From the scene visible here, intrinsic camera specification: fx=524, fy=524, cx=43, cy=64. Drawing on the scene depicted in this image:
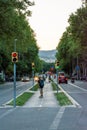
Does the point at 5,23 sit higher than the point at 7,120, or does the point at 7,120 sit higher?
the point at 5,23

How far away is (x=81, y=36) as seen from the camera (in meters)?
80.9

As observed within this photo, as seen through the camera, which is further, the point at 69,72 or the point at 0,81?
the point at 69,72

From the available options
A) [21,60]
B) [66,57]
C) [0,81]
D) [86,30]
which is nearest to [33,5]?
[86,30]

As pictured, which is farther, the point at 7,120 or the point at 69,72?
the point at 69,72

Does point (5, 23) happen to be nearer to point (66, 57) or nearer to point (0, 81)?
point (0, 81)

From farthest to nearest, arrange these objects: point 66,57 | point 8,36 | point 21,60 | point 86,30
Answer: point 66,57, point 21,60, point 86,30, point 8,36

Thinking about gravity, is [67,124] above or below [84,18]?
below

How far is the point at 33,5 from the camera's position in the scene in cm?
5816

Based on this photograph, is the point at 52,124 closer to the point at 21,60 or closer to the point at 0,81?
the point at 0,81

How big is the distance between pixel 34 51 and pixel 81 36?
71071 millimetres

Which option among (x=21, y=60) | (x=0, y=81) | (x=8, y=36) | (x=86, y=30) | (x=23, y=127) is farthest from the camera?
(x=21, y=60)

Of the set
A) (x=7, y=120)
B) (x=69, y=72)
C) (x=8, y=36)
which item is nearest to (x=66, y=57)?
(x=69, y=72)

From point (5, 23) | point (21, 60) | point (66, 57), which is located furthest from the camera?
point (66, 57)

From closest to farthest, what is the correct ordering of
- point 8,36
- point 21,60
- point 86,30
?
1. point 8,36
2. point 86,30
3. point 21,60
